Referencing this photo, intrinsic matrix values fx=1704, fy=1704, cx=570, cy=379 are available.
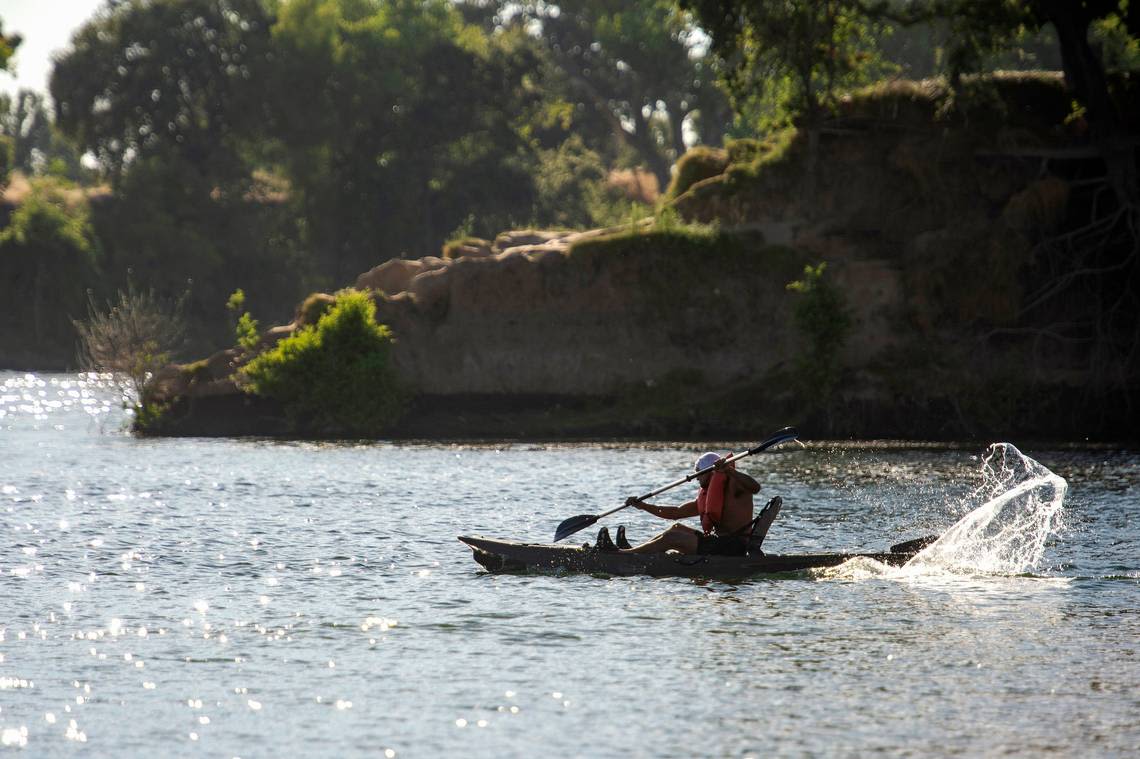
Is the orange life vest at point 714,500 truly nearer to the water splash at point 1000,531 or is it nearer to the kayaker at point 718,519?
the kayaker at point 718,519

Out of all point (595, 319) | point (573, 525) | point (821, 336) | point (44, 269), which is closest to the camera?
point (573, 525)

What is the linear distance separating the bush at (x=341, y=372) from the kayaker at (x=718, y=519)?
24688 millimetres

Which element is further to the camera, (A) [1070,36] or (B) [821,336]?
(A) [1070,36]

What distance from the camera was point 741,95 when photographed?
46375 mm

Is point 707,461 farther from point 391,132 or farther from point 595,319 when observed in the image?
point 391,132

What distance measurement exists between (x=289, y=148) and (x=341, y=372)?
45.4 meters

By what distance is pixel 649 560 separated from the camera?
71.7ft

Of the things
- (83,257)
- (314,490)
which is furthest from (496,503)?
(83,257)

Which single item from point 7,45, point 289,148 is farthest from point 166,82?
point 7,45

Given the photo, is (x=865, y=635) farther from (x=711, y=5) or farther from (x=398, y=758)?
(x=711, y=5)

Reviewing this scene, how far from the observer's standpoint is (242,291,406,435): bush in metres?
45.9

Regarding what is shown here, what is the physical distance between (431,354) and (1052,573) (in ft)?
88.6

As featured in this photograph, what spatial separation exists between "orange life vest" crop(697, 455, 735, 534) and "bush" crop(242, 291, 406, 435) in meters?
24.9

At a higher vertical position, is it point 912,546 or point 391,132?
point 391,132
